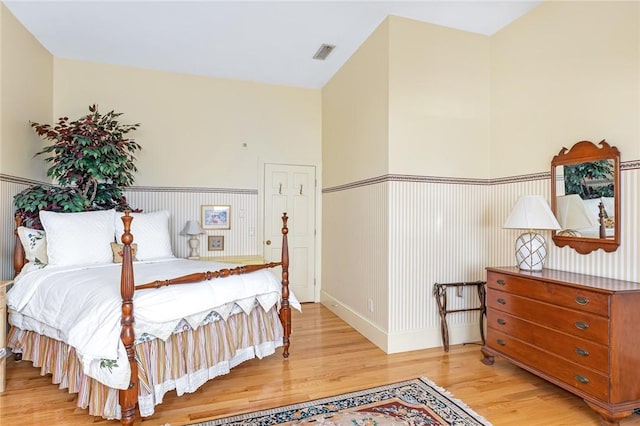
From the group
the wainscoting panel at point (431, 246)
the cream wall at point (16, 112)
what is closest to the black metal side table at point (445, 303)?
the wainscoting panel at point (431, 246)

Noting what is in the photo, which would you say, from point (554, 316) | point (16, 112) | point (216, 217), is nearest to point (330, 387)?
point (554, 316)

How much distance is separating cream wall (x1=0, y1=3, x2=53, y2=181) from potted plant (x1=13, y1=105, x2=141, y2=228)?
13 cm

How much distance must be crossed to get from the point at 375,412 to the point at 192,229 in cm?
309

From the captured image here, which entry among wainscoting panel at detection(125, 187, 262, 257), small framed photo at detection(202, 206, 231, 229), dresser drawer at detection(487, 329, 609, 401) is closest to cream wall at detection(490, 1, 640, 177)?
dresser drawer at detection(487, 329, 609, 401)

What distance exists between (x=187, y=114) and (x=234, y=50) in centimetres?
117

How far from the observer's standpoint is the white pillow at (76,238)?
3051 millimetres

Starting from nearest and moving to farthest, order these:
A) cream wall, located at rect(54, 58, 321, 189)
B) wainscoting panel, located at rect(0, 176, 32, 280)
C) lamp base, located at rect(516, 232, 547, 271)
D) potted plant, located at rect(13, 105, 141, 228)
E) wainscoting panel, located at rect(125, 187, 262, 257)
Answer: lamp base, located at rect(516, 232, 547, 271) < wainscoting panel, located at rect(0, 176, 32, 280) < potted plant, located at rect(13, 105, 141, 228) < cream wall, located at rect(54, 58, 321, 189) < wainscoting panel, located at rect(125, 187, 262, 257)

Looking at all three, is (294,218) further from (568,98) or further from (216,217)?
(568,98)

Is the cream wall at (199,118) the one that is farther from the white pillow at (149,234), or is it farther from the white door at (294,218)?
the white pillow at (149,234)

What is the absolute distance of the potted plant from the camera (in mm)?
3424

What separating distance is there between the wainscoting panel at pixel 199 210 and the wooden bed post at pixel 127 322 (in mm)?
2668

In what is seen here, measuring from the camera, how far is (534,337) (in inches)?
106

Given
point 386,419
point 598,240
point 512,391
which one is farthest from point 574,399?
point 386,419

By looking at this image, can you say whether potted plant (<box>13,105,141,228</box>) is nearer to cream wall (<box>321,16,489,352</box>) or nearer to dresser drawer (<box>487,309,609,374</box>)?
cream wall (<box>321,16,489,352</box>)
